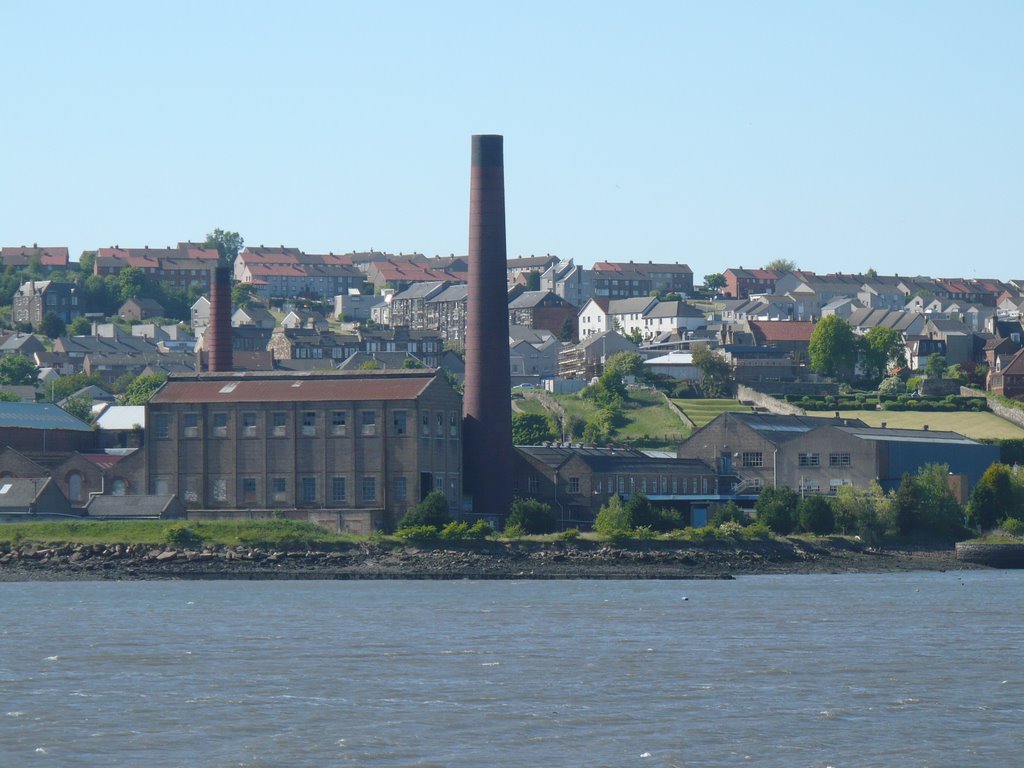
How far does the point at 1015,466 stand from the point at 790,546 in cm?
2795

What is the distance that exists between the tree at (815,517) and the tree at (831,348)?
64942 mm

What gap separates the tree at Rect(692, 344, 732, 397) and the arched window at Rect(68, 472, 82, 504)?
5711 centimetres

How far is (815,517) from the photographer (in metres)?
88.1

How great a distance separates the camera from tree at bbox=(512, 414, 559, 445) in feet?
397

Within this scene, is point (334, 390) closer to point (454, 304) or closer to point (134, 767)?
point (134, 767)

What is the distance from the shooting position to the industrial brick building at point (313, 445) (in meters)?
86.4

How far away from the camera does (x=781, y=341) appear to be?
164250mm

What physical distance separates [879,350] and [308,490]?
79084 mm

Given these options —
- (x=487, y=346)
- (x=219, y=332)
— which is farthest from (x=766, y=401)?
Answer: (x=487, y=346)

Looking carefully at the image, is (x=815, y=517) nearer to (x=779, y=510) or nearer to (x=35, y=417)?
(x=779, y=510)

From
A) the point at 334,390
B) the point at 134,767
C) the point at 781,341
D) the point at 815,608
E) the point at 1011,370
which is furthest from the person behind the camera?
the point at 781,341

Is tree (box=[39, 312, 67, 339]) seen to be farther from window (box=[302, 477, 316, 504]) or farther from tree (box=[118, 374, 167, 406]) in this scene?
window (box=[302, 477, 316, 504])

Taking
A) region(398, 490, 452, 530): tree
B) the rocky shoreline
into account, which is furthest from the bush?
region(398, 490, 452, 530): tree

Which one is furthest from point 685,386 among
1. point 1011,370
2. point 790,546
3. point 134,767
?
point 134,767
